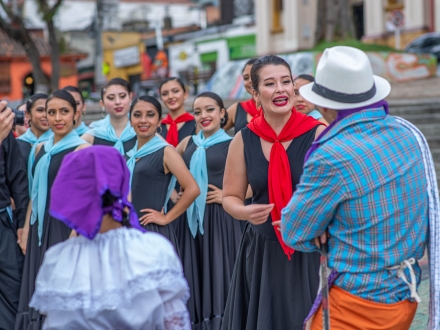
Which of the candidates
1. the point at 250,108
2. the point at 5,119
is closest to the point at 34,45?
the point at 250,108

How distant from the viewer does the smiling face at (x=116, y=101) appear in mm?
7062

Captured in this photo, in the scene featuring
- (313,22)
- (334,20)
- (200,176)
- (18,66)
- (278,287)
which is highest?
(313,22)

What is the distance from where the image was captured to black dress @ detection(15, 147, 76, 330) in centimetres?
608

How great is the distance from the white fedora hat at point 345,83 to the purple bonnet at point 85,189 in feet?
3.26

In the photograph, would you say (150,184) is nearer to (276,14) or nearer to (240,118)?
(240,118)

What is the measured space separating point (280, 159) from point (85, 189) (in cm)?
153

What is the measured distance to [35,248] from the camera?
6.21 metres

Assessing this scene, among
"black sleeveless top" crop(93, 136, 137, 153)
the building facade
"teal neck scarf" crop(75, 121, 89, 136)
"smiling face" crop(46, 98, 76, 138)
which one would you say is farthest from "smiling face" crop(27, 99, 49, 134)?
the building facade

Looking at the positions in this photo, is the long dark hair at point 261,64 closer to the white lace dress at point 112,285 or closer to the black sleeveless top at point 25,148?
the white lace dress at point 112,285

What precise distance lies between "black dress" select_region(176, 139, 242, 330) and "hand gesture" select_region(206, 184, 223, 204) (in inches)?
2.3

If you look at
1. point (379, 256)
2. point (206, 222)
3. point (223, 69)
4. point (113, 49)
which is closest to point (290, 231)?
point (379, 256)

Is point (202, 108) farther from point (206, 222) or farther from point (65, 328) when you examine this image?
point (65, 328)

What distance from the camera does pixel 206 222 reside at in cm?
679

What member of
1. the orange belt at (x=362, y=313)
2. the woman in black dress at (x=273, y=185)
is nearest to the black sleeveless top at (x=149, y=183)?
the woman in black dress at (x=273, y=185)
